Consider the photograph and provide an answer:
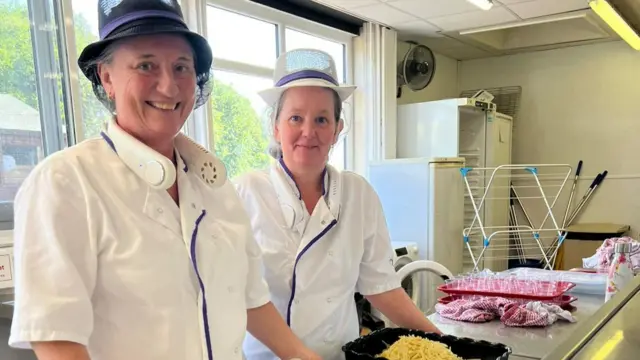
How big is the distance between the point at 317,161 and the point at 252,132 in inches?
76.7

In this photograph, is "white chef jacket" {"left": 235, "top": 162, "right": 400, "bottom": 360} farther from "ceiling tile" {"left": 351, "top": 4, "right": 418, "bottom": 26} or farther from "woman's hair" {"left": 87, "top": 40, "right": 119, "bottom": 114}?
"ceiling tile" {"left": 351, "top": 4, "right": 418, "bottom": 26}

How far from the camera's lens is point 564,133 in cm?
485

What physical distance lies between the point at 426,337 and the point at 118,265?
0.72 m

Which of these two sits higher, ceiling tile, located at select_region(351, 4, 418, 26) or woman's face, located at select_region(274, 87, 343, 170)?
ceiling tile, located at select_region(351, 4, 418, 26)

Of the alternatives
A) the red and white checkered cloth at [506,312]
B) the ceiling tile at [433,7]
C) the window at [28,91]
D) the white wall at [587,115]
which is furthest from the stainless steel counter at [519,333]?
the white wall at [587,115]

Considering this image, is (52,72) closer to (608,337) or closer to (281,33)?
(281,33)

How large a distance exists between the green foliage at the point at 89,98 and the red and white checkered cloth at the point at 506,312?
0.84m

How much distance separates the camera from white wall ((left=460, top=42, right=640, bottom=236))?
4535mm

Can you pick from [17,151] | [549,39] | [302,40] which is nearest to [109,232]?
[17,151]

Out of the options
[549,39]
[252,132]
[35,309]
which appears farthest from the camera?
[549,39]

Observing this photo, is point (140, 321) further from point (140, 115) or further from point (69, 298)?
point (140, 115)

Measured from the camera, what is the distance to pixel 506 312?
1.52m

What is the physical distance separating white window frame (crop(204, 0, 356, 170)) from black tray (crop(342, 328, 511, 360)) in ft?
4.91

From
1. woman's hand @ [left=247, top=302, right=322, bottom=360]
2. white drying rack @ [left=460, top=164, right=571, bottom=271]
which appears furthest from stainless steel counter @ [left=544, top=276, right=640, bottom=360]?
white drying rack @ [left=460, top=164, right=571, bottom=271]
